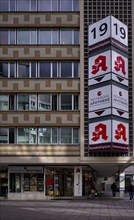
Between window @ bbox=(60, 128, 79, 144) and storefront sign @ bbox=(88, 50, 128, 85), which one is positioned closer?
storefront sign @ bbox=(88, 50, 128, 85)

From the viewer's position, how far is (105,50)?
4344 cm

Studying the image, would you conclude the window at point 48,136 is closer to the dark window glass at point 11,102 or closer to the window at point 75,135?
the window at point 75,135

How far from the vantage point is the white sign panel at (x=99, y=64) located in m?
43.1

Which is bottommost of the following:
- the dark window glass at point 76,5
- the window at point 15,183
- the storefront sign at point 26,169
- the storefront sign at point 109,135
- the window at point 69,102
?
the window at point 15,183

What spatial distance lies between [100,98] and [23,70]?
7704 millimetres

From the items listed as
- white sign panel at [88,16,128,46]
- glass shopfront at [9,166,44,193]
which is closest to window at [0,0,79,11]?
white sign panel at [88,16,128,46]

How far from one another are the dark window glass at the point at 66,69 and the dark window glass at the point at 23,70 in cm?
318

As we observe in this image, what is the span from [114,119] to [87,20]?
31.6ft

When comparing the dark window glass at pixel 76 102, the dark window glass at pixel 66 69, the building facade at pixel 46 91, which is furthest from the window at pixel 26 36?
the dark window glass at pixel 76 102

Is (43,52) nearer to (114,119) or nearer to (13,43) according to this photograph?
(13,43)

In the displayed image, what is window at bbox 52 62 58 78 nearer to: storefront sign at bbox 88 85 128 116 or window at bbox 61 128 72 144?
storefront sign at bbox 88 85 128 116

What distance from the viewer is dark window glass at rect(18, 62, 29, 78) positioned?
4575 centimetres

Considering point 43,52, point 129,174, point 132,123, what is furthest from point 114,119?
point 129,174

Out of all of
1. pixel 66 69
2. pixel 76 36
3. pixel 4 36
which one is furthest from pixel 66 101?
pixel 4 36
